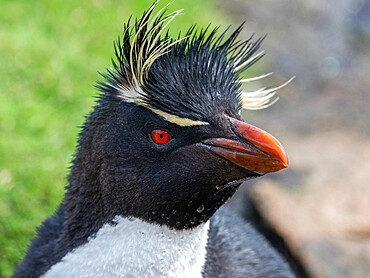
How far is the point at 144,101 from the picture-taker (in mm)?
2287

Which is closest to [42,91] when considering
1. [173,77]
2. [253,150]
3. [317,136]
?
[317,136]

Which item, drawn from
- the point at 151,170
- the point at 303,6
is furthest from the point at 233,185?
the point at 303,6

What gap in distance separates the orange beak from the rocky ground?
198 cm

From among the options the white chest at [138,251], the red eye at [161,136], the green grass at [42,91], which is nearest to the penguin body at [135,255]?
the white chest at [138,251]

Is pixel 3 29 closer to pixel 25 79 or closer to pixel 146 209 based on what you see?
pixel 25 79

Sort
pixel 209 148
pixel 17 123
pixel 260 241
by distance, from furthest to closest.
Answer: pixel 17 123, pixel 260 241, pixel 209 148

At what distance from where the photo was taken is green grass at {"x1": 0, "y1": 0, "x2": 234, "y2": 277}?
4.25 metres

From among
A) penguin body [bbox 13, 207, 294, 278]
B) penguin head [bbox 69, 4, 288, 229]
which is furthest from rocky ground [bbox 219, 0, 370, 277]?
penguin head [bbox 69, 4, 288, 229]

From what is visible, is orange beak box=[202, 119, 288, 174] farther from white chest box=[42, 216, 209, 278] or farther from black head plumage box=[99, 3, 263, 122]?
white chest box=[42, 216, 209, 278]

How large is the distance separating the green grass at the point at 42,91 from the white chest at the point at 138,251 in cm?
162

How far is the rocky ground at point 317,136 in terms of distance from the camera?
4027 millimetres

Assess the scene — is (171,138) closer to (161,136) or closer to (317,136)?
(161,136)

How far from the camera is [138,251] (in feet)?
7.82

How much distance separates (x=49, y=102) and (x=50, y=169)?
0.98m
